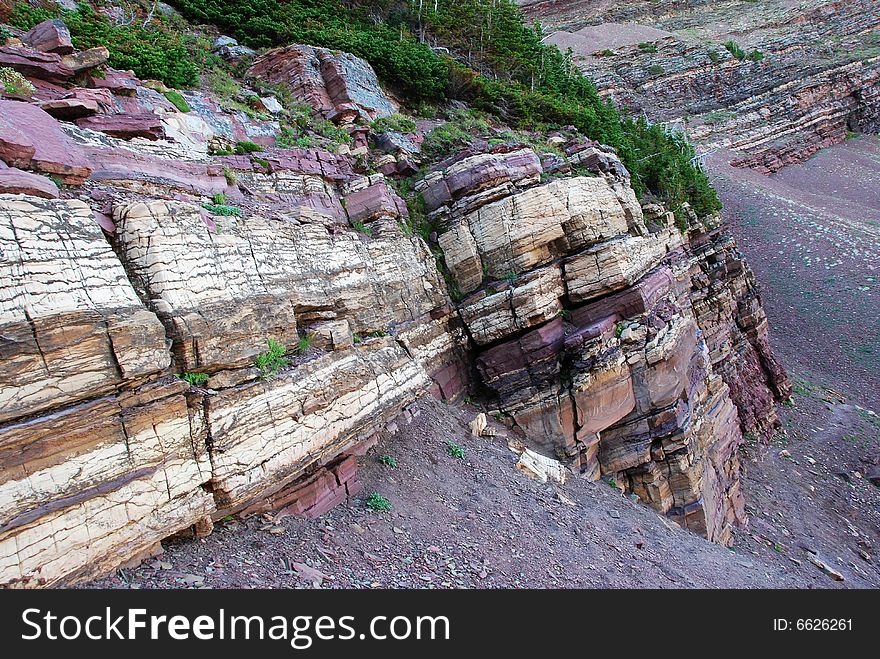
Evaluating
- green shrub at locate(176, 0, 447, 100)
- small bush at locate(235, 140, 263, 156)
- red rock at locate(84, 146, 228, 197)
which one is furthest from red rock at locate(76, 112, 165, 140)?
green shrub at locate(176, 0, 447, 100)

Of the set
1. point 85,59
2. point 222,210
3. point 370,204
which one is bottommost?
point 370,204

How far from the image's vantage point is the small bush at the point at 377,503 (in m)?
7.96

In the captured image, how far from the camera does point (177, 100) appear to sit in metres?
10.3

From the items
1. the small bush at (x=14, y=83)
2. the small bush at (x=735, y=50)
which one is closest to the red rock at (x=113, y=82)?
the small bush at (x=14, y=83)

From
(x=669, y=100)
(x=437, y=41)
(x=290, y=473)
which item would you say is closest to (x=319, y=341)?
(x=290, y=473)

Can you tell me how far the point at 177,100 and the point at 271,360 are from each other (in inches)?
272

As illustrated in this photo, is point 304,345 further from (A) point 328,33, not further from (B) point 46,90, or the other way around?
(A) point 328,33

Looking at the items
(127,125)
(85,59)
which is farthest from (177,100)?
(127,125)

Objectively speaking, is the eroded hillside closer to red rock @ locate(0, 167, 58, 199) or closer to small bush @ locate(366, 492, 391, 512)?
red rock @ locate(0, 167, 58, 199)

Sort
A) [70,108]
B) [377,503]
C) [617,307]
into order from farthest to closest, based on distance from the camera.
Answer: [617,307] → [377,503] → [70,108]

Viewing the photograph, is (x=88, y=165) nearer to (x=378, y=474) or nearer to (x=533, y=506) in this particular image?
(x=378, y=474)

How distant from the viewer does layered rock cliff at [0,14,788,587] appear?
16.5 feet

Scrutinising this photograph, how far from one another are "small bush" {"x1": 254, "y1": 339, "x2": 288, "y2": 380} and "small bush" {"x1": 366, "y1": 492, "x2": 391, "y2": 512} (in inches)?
106

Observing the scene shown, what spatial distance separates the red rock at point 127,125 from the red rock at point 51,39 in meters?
2.12
